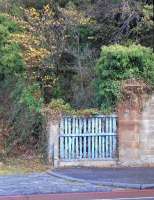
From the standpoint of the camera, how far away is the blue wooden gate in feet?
65.2

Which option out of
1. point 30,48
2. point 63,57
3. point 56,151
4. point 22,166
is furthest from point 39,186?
point 63,57

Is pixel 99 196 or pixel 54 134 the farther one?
pixel 54 134

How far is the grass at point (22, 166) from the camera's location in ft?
61.4

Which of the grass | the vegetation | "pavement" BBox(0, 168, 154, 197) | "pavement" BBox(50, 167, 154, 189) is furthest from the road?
the vegetation

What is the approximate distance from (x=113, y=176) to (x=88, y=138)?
9.03 feet

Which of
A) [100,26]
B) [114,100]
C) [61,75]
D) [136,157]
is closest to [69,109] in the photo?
[114,100]

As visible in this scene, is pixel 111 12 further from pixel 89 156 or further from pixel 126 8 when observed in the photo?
pixel 89 156

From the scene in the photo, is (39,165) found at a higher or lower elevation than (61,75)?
lower

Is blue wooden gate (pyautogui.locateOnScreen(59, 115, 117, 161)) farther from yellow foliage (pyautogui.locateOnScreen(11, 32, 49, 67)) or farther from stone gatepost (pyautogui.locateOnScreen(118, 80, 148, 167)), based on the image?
yellow foliage (pyautogui.locateOnScreen(11, 32, 49, 67))

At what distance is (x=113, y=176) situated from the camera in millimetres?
17609

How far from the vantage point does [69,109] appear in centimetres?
2019

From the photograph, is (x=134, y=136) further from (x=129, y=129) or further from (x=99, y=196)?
(x=99, y=196)

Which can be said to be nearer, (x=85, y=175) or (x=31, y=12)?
(x=85, y=175)

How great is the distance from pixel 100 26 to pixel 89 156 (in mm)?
7554
